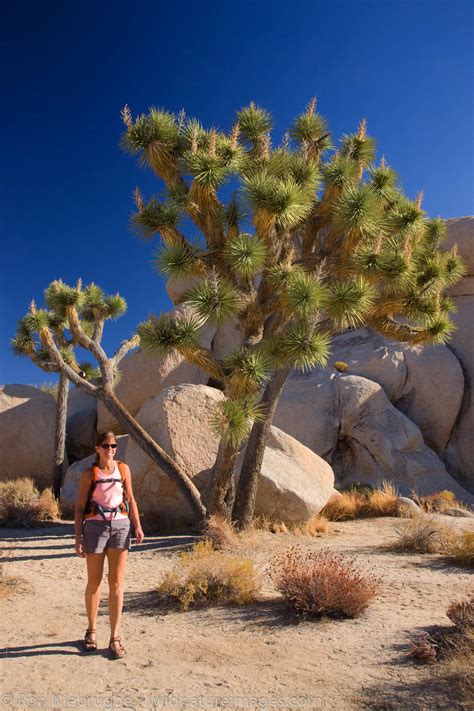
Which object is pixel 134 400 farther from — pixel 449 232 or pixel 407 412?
pixel 449 232

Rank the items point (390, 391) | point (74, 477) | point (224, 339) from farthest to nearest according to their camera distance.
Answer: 1. point (224, 339)
2. point (390, 391)
3. point (74, 477)

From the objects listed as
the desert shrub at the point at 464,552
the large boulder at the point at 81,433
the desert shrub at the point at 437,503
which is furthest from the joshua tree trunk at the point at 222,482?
the large boulder at the point at 81,433

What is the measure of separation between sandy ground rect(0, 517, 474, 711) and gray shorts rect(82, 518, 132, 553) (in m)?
0.85

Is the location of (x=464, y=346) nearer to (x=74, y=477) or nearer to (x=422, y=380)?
(x=422, y=380)

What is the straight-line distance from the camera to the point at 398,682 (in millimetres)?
4035

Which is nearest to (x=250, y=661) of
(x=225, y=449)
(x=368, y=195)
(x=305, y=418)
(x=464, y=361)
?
(x=225, y=449)

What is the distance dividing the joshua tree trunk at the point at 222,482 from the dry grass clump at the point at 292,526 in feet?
2.18

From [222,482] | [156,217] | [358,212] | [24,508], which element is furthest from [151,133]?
[24,508]

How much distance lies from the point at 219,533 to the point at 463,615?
4.34 m

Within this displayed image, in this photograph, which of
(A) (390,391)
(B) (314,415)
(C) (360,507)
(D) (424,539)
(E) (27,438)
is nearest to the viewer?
(D) (424,539)

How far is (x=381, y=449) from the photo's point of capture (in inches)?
597

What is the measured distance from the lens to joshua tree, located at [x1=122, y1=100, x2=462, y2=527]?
8.12 metres

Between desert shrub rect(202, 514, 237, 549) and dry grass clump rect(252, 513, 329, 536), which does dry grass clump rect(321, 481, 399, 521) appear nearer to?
dry grass clump rect(252, 513, 329, 536)

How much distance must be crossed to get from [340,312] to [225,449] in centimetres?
283
